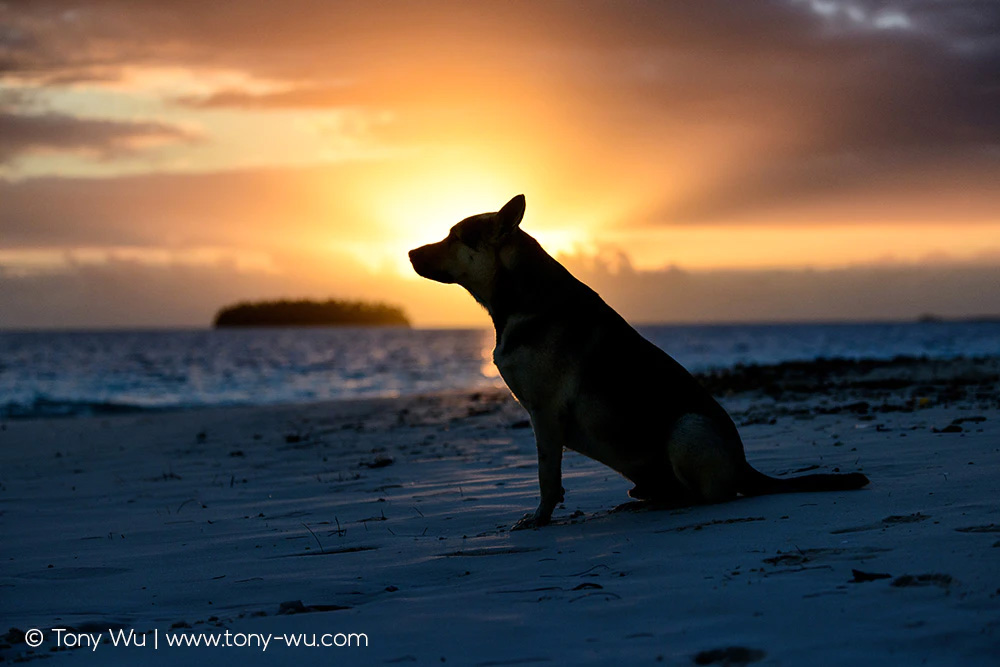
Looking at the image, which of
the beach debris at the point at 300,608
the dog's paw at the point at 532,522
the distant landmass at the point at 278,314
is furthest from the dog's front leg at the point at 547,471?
the distant landmass at the point at 278,314

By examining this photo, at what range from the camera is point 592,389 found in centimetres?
585

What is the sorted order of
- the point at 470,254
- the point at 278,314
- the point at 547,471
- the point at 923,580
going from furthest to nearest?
1. the point at 278,314
2. the point at 470,254
3. the point at 547,471
4. the point at 923,580

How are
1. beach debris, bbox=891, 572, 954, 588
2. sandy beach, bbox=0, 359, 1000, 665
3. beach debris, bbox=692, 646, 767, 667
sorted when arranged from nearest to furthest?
beach debris, bbox=692, 646, 767, 667, sandy beach, bbox=0, 359, 1000, 665, beach debris, bbox=891, 572, 954, 588

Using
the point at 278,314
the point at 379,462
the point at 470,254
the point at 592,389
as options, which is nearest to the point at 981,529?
the point at 592,389

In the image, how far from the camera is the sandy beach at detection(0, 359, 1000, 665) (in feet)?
10.8

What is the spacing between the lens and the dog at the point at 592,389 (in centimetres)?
577

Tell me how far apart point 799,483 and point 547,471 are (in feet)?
5.19

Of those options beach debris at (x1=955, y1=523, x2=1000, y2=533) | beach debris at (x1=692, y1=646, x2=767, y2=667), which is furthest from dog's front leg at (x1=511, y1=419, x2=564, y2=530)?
beach debris at (x1=692, y1=646, x2=767, y2=667)

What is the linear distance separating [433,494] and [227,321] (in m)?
199

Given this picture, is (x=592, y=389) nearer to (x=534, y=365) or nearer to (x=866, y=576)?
(x=534, y=365)

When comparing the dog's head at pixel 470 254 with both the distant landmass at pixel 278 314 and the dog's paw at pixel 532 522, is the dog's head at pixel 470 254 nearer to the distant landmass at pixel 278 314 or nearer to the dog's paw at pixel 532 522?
the dog's paw at pixel 532 522

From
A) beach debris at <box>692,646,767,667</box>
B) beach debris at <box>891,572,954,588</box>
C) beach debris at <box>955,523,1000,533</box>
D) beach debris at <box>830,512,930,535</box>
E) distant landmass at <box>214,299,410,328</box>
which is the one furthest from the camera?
distant landmass at <box>214,299,410,328</box>

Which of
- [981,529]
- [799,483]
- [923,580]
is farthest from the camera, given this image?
[799,483]

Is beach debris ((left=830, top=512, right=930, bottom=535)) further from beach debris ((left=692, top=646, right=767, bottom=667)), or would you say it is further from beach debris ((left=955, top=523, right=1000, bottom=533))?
beach debris ((left=692, top=646, right=767, bottom=667))
